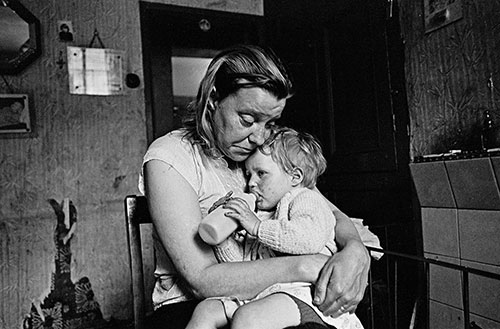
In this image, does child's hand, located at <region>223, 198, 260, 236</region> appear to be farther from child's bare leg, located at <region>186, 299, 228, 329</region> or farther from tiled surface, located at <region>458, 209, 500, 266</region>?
tiled surface, located at <region>458, 209, 500, 266</region>

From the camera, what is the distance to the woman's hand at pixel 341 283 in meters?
1.02

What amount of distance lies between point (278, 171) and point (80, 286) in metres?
2.03

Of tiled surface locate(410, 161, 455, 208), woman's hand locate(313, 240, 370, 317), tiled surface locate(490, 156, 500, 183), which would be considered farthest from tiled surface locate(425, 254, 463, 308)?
woman's hand locate(313, 240, 370, 317)

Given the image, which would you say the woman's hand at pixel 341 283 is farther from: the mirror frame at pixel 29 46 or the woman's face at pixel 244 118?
the mirror frame at pixel 29 46

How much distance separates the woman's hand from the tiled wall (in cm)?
69

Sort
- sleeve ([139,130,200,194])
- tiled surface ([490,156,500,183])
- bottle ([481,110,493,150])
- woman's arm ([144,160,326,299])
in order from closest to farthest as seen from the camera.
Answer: woman's arm ([144,160,326,299]) → sleeve ([139,130,200,194]) → tiled surface ([490,156,500,183]) → bottle ([481,110,493,150])

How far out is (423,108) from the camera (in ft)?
6.81

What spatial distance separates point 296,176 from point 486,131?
0.88 metres

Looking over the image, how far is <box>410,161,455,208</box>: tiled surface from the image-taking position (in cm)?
173

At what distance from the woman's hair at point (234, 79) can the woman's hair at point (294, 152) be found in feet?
0.38

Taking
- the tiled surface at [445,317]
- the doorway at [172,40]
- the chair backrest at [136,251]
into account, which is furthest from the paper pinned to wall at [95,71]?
the tiled surface at [445,317]

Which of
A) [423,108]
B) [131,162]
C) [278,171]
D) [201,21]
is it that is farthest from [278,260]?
[201,21]

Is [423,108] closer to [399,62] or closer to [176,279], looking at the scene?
[399,62]

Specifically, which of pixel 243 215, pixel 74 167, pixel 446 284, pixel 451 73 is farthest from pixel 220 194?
pixel 74 167
